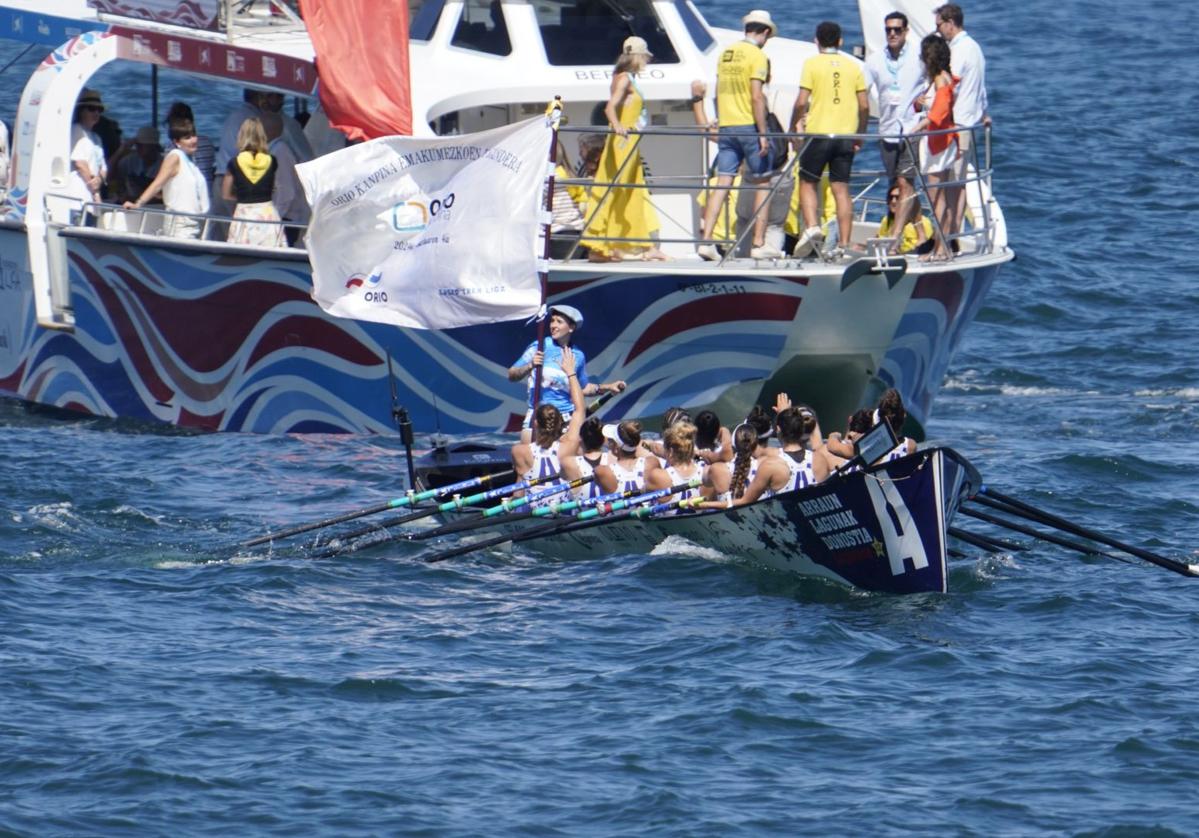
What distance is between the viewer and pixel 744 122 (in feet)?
61.5

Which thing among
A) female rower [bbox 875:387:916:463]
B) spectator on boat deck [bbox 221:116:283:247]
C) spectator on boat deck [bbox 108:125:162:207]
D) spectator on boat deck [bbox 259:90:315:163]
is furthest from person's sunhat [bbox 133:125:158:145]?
female rower [bbox 875:387:916:463]

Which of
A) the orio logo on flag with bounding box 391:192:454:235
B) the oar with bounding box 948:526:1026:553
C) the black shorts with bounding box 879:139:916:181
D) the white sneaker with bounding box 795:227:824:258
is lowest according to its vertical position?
the oar with bounding box 948:526:1026:553

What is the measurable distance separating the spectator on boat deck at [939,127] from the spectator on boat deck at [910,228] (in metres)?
0.13

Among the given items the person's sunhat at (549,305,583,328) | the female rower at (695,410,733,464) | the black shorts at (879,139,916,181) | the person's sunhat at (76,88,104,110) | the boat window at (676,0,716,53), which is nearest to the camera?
the female rower at (695,410,733,464)

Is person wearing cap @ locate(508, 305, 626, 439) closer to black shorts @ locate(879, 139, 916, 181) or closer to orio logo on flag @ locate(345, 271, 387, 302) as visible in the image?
orio logo on flag @ locate(345, 271, 387, 302)

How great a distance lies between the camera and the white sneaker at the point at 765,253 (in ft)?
60.6

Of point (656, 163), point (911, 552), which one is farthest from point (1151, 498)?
point (656, 163)

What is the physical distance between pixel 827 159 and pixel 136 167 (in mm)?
7148

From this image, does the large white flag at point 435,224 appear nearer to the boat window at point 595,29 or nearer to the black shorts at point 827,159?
the black shorts at point 827,159

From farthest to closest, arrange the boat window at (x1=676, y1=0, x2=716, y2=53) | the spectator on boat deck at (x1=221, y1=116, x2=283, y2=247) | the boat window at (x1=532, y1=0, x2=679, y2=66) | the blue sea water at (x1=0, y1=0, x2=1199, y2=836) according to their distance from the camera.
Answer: the boat window at (x1=676, y1=0, x2=716, y2=53) < the boat window at (x1=532, y1=0, x2=679, y2=66) < the spectator on boat deck at (x1=221, y1=116, x2=283, y2=247) < the blue sea water at (x1=0, y1=0, x2=1199, y2=836)

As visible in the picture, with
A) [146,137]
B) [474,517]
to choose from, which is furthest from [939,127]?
[146,137]

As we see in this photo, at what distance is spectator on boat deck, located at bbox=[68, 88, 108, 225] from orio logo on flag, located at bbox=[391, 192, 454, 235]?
17.0 feet

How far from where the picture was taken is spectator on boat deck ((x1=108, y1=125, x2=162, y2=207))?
21.5m

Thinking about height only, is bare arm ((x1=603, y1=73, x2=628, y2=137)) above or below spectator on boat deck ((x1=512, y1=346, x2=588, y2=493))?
above
